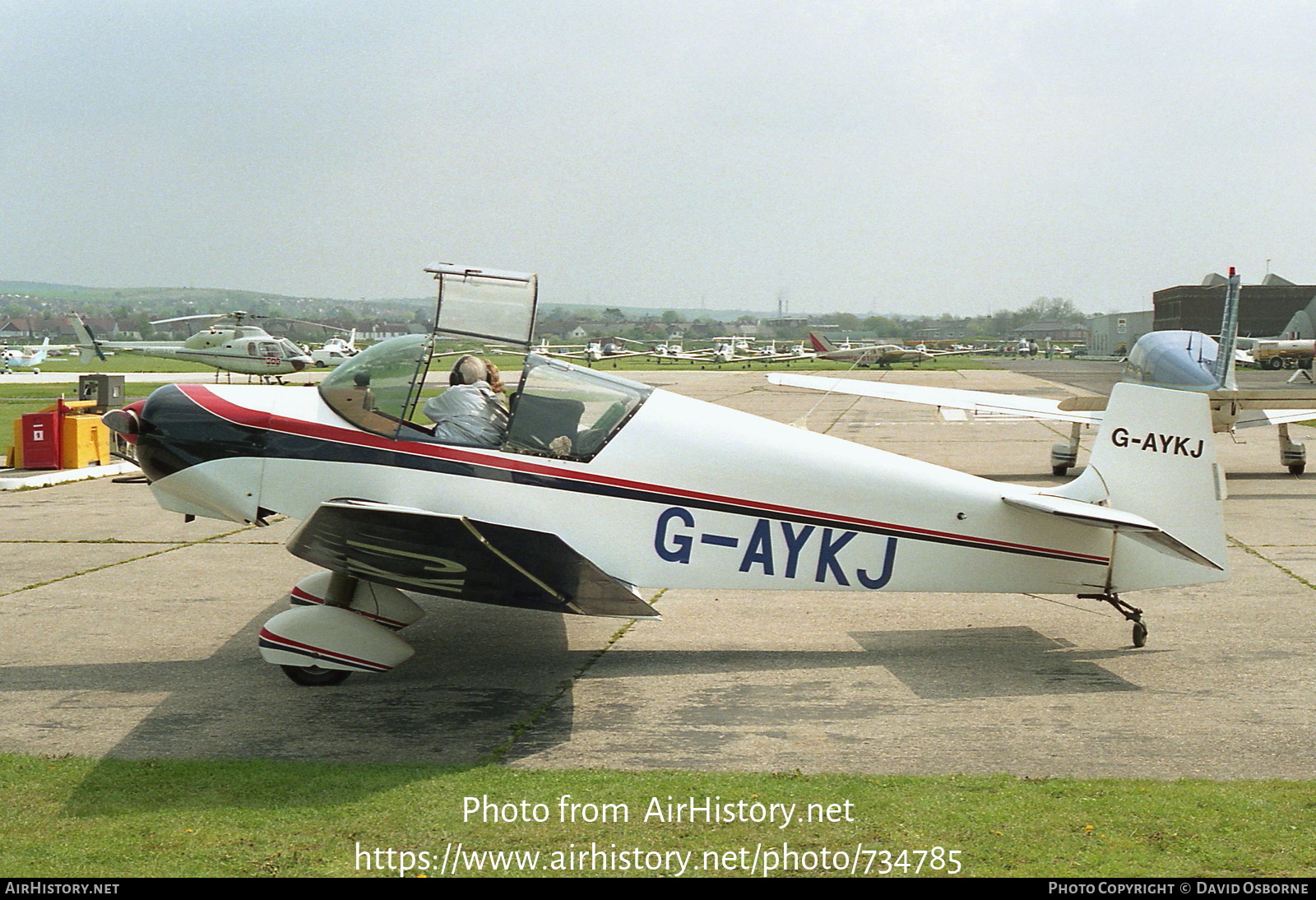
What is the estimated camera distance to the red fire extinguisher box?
1681cm

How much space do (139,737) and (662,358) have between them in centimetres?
8644

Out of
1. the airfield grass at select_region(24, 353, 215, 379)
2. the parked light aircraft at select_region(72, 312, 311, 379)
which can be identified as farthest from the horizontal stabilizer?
the airfield grass at select_region(24, 353, 215, 379)

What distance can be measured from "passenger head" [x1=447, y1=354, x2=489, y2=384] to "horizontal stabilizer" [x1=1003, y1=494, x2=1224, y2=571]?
11.3 ft

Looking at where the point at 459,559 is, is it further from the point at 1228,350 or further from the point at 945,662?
the point at 1228,350

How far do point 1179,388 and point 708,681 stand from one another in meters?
12.7

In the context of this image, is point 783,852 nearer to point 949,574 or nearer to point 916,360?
point 949,574

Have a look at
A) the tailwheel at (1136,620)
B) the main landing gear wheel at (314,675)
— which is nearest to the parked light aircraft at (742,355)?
the tailwheel at (1136,620)

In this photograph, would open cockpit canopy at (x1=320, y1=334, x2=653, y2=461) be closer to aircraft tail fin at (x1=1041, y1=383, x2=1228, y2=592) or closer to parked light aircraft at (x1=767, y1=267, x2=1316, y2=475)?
aircraft tail fin at (x1=1041, y1=383, x2=1228, y2=592)

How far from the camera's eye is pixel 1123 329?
275ft

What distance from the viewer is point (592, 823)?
4.52 metres

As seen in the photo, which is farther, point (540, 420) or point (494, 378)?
point (494, 378)

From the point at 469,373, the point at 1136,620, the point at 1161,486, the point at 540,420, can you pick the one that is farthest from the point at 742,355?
the point at 540,420

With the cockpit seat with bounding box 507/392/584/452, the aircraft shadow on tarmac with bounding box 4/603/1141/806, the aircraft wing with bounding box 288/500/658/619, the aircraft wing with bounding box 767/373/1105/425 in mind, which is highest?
the cockpit seat with bounding box 507/392/584/452

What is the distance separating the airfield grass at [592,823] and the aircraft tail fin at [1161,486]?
220 cm
